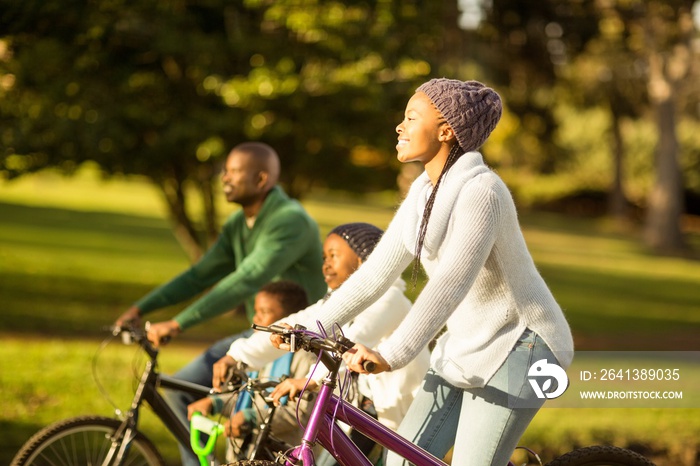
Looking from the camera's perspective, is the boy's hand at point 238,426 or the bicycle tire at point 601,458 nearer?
the bicycle tire at point 601,458

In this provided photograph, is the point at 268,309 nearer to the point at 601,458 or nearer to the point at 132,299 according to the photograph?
the point at 601,458

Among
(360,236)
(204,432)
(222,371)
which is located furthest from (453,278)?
A: (204,432)

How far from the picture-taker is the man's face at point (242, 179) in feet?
18.8

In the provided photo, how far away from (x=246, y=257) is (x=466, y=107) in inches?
83.9

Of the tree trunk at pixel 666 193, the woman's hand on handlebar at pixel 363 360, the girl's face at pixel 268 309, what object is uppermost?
the tree trunk at pixel 666 193

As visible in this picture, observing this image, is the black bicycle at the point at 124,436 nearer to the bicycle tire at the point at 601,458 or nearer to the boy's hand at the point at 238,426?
the boy's hand at the point at 238,426

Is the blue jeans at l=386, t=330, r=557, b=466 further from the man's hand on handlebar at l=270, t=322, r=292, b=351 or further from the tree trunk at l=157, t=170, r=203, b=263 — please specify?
the tree trunk at l=157, t=170, r=203, b=263

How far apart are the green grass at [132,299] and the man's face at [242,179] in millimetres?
2631

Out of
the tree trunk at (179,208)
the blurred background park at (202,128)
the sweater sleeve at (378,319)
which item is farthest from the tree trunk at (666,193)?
the sweater sleeve at (378,319)

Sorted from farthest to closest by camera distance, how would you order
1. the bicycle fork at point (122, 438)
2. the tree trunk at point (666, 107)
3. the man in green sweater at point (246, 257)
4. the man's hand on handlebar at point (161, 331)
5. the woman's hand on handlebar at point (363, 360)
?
1. the tree trunk at point (666, 107)
2. the man in green sweater at point (246, 257)
3. the man's hand on handlebar at point (161, 331)
4. the bicycle fork at point (122, 438)
5. the woman's hand on handlebar at point (363, 360)

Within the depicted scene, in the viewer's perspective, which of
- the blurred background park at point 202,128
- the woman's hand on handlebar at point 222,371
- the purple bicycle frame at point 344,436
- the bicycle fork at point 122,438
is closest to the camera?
the purple bicycle frame at point 344,436

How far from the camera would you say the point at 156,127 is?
1304 cm

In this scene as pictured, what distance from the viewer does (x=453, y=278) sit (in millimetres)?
3604

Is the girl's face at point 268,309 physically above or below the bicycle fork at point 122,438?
above
